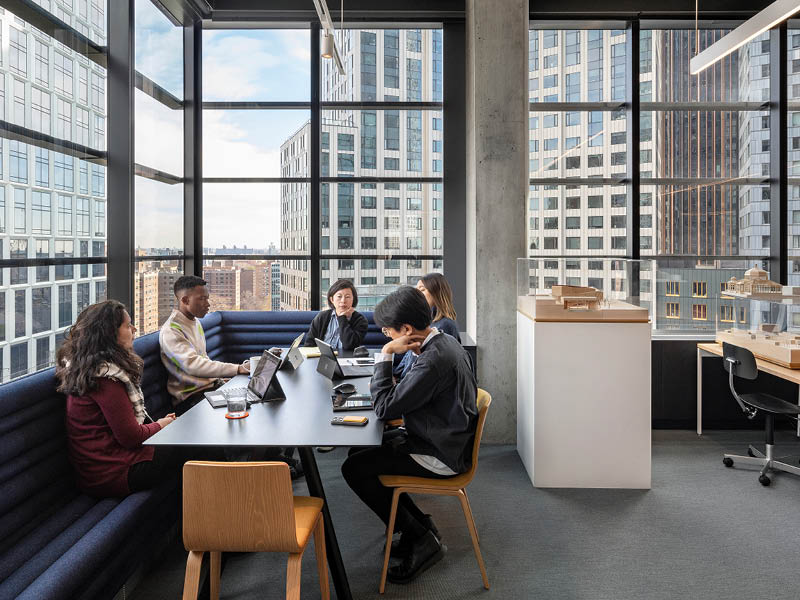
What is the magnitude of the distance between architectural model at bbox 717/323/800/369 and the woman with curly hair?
4340 mm

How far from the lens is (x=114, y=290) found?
3.91 m

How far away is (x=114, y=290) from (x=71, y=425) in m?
1.69

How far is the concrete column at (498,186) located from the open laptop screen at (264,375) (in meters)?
2.39

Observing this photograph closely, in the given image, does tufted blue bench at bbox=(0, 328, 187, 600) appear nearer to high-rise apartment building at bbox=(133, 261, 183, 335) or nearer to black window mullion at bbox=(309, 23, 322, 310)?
high-rise apartment building at bbox=(133, 261, 183, 335)

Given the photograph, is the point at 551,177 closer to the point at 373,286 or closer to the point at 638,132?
the point at 638,132

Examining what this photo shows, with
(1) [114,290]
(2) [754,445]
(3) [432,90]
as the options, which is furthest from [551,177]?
(1) [114,290]

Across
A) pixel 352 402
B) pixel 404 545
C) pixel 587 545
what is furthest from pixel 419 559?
pixel 587 545

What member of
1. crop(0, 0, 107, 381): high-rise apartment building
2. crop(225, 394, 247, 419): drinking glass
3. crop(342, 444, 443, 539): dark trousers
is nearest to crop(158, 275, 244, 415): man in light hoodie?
crop(0, 0, 107, 381): high-rise apartment building

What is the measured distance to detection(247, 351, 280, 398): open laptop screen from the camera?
284 centimetres

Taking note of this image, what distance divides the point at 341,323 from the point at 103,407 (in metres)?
2.29

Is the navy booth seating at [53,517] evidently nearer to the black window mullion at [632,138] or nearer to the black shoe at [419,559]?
the black shoe at [419,559]

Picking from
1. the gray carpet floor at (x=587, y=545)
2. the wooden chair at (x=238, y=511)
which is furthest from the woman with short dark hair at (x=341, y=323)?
the wooden chair at (x=238, y=511)

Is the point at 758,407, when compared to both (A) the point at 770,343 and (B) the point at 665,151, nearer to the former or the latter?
(A) the point at 770,343

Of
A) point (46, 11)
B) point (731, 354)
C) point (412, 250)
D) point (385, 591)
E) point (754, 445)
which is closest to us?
point (385, 591)
